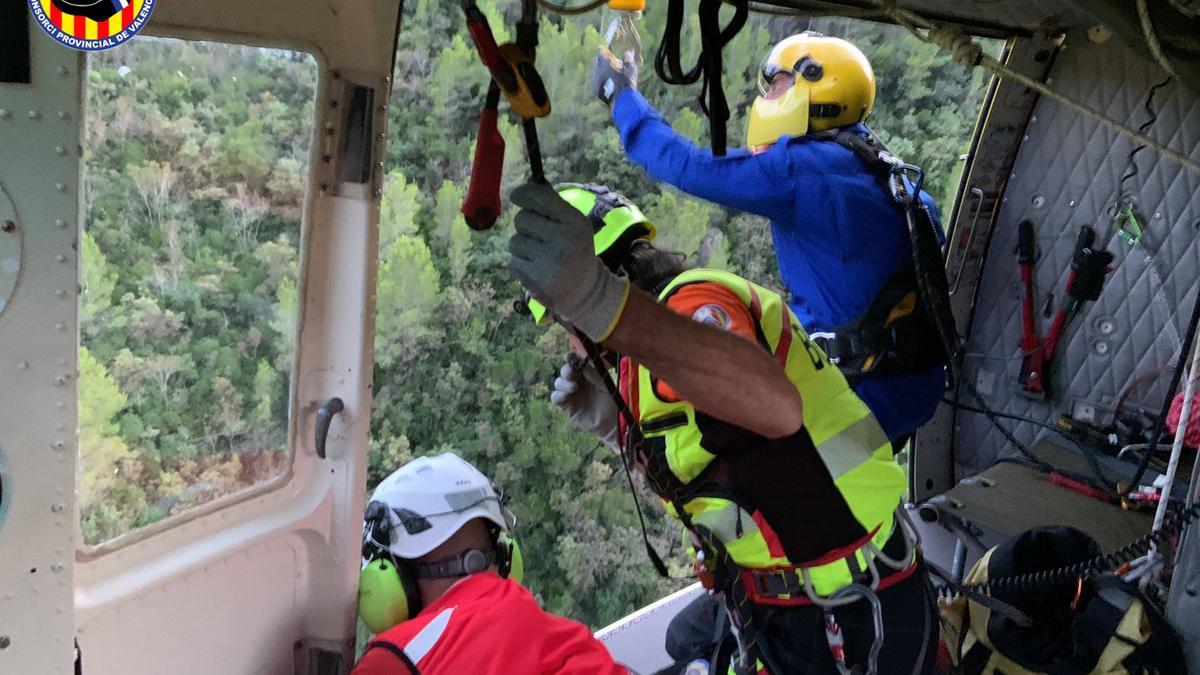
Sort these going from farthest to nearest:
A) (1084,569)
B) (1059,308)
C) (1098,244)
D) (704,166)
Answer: (1059,308) → (1098,244) → (704,166) → (1084,569)

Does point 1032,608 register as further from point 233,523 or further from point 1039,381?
point 233,523

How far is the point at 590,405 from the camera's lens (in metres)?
2.39

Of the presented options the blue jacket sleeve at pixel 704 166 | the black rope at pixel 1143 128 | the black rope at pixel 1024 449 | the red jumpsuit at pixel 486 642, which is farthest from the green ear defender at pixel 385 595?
the black rope at pixel 1143 128

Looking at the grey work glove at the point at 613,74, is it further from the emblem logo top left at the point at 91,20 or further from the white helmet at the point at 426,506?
the emblem logo top left at the point at 91,20

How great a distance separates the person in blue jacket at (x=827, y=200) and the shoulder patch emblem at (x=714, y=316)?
1309 mm

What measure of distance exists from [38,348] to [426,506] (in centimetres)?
113

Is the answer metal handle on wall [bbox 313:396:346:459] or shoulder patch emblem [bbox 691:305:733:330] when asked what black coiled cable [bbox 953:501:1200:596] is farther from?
metal handle on wall [bbox 313:396:346:459]

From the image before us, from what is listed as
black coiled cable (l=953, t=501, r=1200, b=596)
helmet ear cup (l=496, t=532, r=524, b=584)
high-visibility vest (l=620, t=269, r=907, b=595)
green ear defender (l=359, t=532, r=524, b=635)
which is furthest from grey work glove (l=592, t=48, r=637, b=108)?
black coiled cable (l=953, t=501, r=1200, b=596)

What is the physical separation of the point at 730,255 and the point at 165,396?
12445 mm

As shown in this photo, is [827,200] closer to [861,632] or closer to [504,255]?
[861,632]

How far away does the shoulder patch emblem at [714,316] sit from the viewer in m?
1.48

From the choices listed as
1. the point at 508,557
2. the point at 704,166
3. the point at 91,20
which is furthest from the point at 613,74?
the point at 91,20

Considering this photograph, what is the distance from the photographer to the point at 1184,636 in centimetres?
238

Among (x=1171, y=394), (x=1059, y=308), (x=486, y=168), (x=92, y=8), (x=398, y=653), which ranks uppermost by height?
(x=92, y=8)
